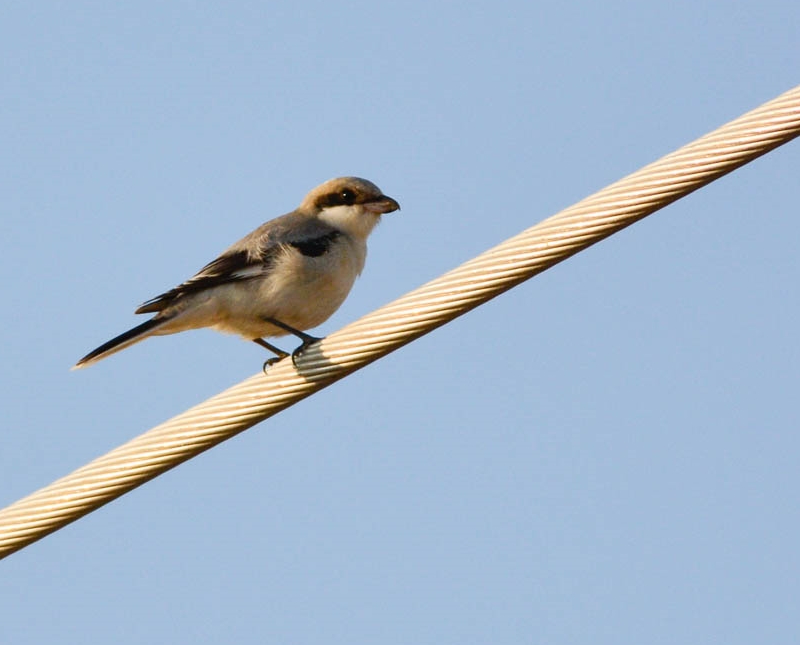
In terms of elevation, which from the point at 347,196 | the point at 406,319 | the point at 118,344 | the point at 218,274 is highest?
the point at 347,196

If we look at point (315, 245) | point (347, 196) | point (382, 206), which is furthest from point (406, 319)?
point (347, 196)

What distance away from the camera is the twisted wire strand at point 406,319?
12.9 feet

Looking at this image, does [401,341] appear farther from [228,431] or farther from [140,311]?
[140,311]

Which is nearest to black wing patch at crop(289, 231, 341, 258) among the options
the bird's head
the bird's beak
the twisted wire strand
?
the bird's head

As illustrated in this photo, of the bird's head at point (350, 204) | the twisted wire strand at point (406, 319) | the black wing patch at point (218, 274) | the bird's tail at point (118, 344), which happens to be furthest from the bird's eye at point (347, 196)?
the twisted wire strand at point (406, 319)

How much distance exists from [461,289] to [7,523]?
1684 millimetres

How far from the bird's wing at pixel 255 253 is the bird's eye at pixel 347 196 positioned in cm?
59

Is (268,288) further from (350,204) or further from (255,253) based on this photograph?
(350,204)

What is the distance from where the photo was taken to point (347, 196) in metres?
8.27

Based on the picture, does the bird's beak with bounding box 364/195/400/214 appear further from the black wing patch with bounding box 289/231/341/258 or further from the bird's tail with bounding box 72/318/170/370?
the bird's tail with bounding box 72/318/170/370

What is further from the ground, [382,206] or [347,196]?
[347,196]

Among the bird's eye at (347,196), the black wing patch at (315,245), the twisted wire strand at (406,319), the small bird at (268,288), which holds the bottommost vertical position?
the twisted wire strand at (406,319)

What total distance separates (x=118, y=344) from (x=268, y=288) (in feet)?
3.23

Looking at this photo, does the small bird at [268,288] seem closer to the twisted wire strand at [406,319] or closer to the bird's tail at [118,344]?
the bird's tail at [118,344]
